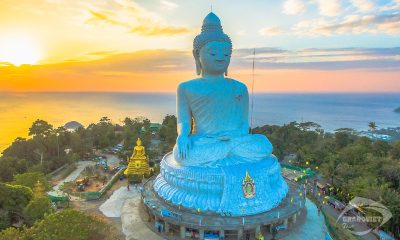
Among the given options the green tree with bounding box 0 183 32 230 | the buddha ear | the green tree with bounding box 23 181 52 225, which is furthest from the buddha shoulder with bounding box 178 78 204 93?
the green tree with bounding box 0 183 32 230

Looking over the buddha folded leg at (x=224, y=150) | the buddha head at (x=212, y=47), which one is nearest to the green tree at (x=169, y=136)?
the buddha head at (x=212, y=47)

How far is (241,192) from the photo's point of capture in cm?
1554

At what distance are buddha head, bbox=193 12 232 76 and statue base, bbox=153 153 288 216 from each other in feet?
18.3

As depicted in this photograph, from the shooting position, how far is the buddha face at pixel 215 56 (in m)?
17.8

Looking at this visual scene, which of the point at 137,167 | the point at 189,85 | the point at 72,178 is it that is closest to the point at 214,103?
the point at 189,85

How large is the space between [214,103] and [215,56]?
2.54m

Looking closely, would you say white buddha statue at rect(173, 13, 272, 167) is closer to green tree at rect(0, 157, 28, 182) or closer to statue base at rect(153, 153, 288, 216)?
statue base at rect(153, 153, 288, 216)

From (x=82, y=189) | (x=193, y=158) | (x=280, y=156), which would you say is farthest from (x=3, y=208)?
(x=280, y=156)

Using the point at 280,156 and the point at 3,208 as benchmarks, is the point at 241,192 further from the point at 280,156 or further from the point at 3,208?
the point at 280,156

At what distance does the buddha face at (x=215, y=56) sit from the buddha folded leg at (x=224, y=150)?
12.7 feet

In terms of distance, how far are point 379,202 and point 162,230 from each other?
12318 mm

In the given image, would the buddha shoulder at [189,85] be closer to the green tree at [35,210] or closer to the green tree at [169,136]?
the green tree at [35,210]

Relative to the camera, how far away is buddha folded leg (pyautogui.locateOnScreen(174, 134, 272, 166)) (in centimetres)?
1623

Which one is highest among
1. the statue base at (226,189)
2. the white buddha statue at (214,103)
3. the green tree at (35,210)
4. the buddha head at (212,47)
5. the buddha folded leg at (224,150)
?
the buddha head at (212,47)
